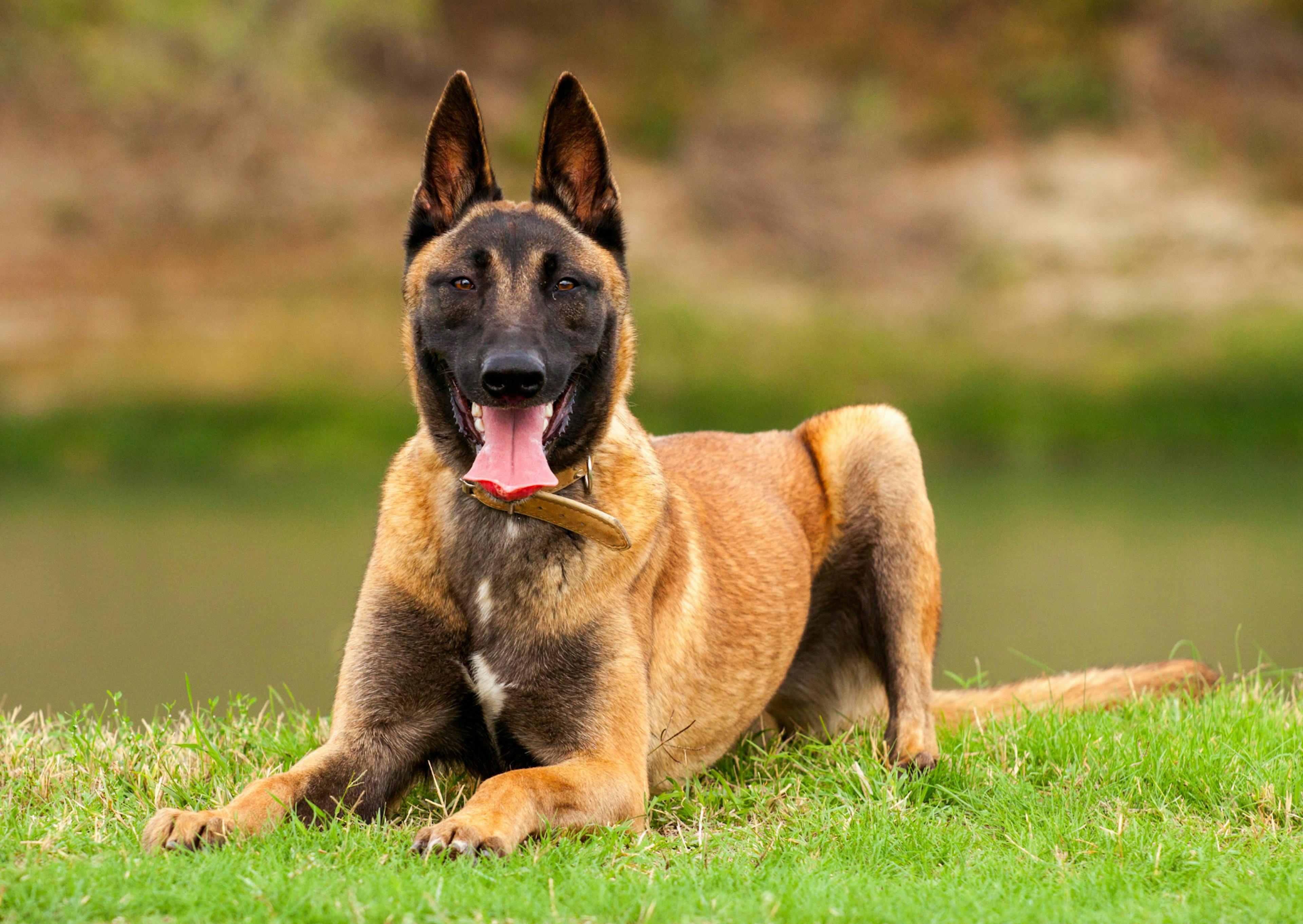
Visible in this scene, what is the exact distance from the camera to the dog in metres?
3.77

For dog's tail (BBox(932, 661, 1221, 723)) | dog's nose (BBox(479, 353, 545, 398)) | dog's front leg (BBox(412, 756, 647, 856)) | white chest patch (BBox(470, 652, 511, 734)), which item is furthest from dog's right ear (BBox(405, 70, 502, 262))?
dog's tail (BBox(932, 661, 1221, 723))

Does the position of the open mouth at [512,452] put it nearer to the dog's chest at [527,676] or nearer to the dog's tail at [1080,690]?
the dog's chest at [527,676]

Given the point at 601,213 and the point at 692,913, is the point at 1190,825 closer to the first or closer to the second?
the point at 692,913

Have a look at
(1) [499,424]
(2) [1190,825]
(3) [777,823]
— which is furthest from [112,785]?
(2) [1190,825]

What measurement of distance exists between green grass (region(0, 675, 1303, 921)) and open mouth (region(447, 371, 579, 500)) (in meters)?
1.06

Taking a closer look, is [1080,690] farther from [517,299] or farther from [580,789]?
[517,299]

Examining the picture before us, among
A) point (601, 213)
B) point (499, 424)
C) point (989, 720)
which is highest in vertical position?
point (601, 213)

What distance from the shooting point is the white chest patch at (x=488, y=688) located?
3.96 m

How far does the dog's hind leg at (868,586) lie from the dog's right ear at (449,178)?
214cm

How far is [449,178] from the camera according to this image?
431cm

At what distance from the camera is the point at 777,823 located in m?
4.02

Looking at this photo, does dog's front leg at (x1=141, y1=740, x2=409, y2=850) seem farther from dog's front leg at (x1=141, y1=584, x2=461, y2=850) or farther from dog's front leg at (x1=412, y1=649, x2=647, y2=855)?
dog's front leg at (x1=412, y1=649, x2=647, y2=855)

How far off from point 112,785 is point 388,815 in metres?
1.01

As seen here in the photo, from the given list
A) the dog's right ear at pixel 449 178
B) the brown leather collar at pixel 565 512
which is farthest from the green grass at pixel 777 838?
the dog's right ear at pixel 449 178
